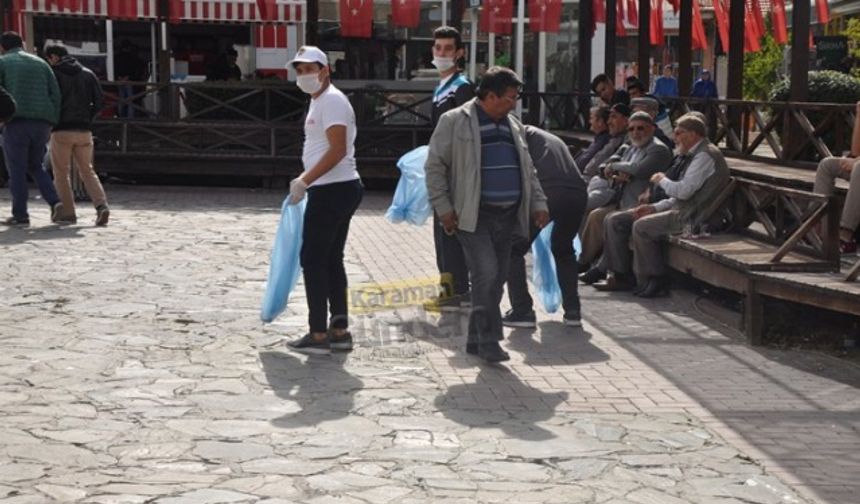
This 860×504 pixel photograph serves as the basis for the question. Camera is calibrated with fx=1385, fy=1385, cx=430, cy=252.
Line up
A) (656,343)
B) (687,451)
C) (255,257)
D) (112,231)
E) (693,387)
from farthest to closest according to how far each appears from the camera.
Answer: (112,231) < (255,257) < (656,343) < (693,387) < (687,451)

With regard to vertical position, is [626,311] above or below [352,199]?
below

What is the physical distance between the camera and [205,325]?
30.3ft

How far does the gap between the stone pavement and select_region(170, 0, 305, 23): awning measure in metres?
14.2

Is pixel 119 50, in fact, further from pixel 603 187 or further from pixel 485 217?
pixel 485 217

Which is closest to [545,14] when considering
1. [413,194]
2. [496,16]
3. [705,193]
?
[496,16]

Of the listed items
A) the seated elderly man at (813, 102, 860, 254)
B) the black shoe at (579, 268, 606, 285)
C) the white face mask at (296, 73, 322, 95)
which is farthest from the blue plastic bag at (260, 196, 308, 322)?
the seated elderly man at (813, 102, 860, 254)

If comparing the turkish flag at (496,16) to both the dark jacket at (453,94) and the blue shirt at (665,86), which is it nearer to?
the blue shirt at (665,86)

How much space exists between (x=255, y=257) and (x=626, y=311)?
13.0 ft

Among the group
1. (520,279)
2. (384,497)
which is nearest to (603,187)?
(520,279)

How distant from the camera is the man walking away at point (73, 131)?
14516 mm

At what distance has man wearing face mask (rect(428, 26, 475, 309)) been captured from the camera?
9828mm

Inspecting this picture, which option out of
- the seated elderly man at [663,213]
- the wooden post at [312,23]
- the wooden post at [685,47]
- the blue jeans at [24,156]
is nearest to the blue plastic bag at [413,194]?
the seated elderly man at [663,213]

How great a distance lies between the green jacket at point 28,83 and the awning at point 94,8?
29.6 feet

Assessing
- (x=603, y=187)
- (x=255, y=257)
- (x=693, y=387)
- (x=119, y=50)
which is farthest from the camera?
(x=119, y=50)
